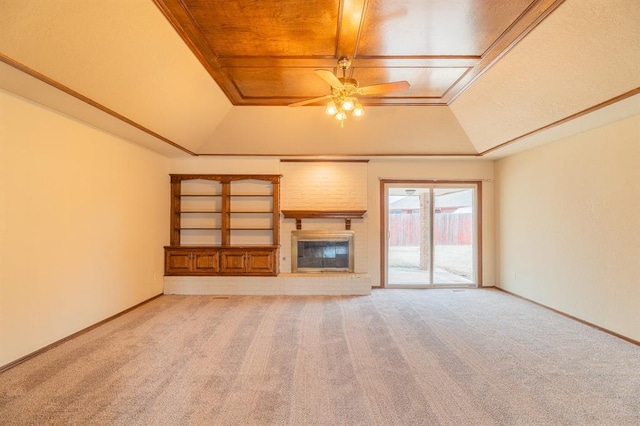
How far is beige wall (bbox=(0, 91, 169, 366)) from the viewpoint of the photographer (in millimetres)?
3037

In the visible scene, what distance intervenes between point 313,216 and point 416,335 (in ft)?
10.1

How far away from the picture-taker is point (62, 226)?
3.64 metres

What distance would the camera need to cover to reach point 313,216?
20.3 feet

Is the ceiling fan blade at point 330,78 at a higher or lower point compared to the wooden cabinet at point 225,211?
higher

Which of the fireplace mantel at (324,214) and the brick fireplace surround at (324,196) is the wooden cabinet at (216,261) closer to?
the brick fireplace surround at (324,196)

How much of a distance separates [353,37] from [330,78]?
Answer: 1.87 feet

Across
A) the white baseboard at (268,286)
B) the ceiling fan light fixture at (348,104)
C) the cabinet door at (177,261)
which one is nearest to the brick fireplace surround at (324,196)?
the white baseboard at (268,286)

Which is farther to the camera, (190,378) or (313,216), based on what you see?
(313,216)

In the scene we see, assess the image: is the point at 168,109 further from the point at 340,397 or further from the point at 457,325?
the point at 457,325

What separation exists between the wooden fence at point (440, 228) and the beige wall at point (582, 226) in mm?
852

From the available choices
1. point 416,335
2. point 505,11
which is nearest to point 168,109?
point 505,11

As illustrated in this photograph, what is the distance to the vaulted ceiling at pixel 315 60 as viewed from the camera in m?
2.51

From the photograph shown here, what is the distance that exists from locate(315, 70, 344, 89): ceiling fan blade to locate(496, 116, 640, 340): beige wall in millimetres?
3583

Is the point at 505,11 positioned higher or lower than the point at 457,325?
higher
